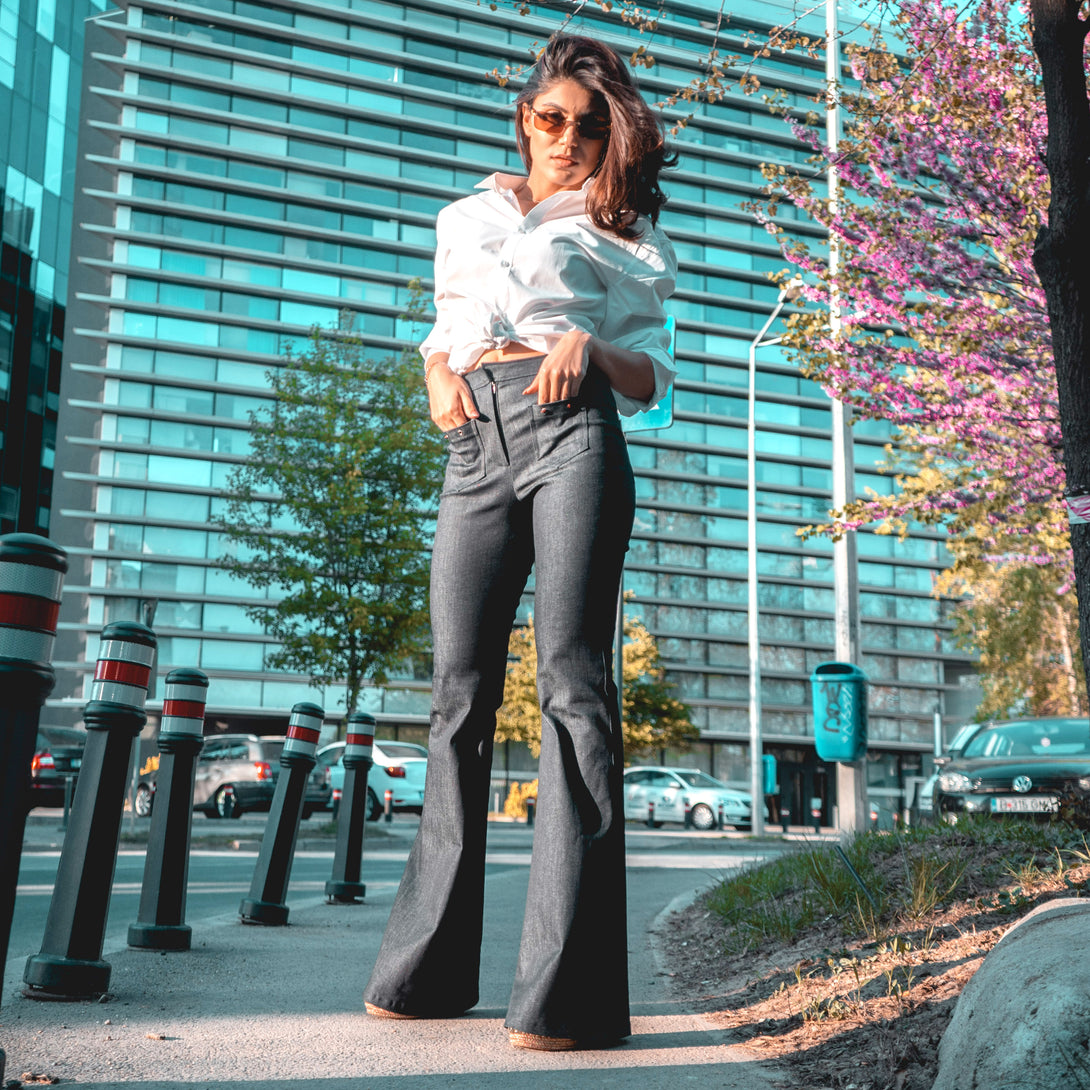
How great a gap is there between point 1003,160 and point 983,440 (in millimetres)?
2754

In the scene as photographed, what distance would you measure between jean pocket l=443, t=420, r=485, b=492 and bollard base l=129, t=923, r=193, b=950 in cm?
190

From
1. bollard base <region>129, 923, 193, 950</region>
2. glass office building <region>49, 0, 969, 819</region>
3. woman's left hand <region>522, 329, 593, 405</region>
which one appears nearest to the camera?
woman's left hand <region>522, 329, 593, 405</region>

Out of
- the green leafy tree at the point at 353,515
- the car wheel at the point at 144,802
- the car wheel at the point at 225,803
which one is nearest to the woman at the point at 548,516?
the green leafy tree at the point at 353,515

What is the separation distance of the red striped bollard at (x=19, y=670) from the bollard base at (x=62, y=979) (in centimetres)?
104

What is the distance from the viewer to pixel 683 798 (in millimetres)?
31562

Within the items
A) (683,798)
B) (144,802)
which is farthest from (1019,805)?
(683,798)

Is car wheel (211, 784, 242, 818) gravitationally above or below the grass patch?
below

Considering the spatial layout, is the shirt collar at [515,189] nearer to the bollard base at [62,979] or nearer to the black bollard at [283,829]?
the bollard base at [62,979]

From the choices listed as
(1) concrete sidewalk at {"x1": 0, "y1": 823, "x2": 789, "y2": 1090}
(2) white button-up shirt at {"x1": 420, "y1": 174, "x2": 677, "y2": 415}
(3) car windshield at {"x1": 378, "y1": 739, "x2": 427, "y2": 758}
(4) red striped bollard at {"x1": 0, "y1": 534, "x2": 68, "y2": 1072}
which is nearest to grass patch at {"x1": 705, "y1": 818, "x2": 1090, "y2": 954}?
(1) concrete sidewalk at {"x1": 0, "y1": 823, "x2": 789, "y2": 1090}

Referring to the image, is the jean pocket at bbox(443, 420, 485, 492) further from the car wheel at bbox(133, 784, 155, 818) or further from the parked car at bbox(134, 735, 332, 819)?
the car wheel at bbox(133, 784, 155, 818)

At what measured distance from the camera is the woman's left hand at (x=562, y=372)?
259 cm

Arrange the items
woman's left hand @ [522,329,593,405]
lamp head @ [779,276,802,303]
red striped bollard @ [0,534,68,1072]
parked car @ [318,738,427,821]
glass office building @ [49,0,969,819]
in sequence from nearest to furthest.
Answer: red striped bollard @ [0,534,68,1072] → woman's left hand @ [522,329,593,405] → lamp head @ [779,276,802,303] → parked car @ [318,738,427,821] → glass office building @ [49,0,969,819]

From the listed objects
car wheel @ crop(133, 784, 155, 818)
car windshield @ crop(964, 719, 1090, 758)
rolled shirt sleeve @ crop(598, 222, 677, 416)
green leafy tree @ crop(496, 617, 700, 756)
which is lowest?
car wheel @ crop(133, 784, 155, 818)

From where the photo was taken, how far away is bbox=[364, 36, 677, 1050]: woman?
8.00ft
